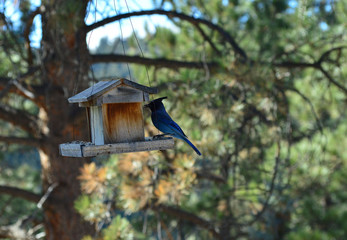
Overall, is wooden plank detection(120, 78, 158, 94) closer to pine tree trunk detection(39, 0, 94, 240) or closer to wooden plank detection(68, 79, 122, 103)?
wooden plank detection(68, 79, 122, 103)

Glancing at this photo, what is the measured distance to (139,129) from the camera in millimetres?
2438

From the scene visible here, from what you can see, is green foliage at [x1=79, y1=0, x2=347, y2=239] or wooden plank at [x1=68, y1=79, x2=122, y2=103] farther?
green foliage at [x1=79, y1=0, x2=347, y2=239]

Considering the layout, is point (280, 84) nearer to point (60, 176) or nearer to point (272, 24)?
point (272, 24)

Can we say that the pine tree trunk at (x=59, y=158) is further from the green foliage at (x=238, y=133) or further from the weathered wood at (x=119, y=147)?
the weathered wood at (x=119, y=147)

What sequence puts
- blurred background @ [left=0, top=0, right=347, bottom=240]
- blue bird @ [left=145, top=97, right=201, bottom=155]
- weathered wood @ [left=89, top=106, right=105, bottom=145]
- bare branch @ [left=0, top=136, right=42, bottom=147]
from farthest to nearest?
bare branch @ [left=0, top=136, right=42, bottom=147]
blurred background @ [left=0, top=0, right=347, bottom=240]
blue bird @ [left=145, top=97, right=201, bottom=155]
weathered wood @ [left=89, top=106, right=105, bottom=145]

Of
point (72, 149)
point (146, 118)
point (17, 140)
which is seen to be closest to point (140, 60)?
point (146, 118)

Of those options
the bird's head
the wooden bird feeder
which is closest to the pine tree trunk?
the bird's head

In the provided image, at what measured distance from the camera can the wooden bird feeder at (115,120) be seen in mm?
2172

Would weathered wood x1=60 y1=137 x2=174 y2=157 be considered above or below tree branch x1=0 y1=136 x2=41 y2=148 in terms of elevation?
below

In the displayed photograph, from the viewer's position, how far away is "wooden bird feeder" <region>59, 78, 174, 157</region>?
2172 millimetres

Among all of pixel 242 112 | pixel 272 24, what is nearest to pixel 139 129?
pixel 242 112

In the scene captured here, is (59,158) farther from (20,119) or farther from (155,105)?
(155,105)

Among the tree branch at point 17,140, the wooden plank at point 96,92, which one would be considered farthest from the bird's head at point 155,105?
the tree branch at point 17,140

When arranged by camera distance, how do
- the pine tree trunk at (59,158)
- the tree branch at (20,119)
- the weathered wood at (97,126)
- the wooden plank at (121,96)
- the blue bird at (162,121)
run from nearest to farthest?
the wooden plank at (121,96)
the weathered wood at (97,126)
the blue bird at (162,121)
the pine tree trunk at (59,158)
the tree branch at (20,119)
